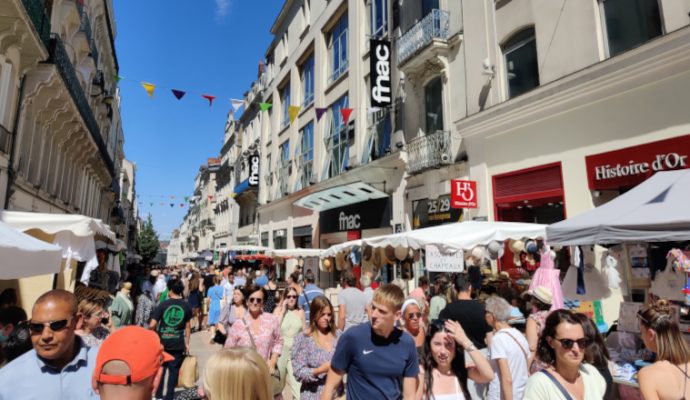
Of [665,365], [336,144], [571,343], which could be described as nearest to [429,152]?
[336,144]

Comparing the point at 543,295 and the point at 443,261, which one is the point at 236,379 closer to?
the point at 543,295

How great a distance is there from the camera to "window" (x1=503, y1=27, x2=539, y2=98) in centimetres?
1029

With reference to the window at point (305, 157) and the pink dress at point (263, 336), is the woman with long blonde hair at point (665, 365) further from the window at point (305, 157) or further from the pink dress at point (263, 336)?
the window at point (305, 157)

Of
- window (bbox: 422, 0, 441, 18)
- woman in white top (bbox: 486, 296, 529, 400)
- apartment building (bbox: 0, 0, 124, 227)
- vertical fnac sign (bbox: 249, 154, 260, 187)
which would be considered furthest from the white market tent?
vertical fnac sign (bbox: 249, 154, 260, 187)

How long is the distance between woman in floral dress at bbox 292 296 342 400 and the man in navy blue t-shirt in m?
0.81

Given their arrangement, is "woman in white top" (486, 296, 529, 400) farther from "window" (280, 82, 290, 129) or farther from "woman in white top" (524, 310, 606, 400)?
"window" (280, 82, 290, 129)

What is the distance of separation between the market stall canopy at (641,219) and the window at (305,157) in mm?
18228

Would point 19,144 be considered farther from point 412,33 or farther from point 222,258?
point 222,258

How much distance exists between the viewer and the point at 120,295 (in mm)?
7656

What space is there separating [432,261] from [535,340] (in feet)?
10.5

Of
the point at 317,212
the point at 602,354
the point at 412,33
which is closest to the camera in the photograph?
the point at 602,354

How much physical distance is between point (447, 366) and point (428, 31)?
12.1m

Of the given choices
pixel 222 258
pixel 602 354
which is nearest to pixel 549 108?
pixel 602 354

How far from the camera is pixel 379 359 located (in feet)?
9.86
